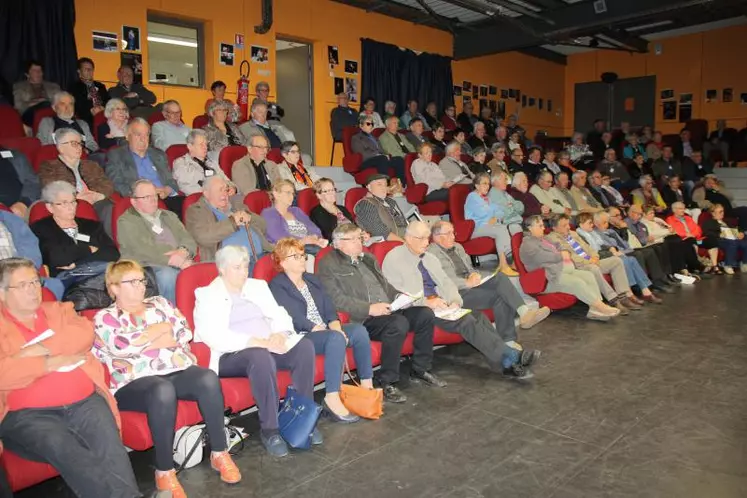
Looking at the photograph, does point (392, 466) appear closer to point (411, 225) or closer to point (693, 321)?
point (411, 225)

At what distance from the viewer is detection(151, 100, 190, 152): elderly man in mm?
5695

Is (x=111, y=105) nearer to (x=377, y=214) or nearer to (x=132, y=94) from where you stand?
(x=132, y=94)

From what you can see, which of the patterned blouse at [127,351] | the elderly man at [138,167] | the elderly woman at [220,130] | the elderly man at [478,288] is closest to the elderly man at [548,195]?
the elderly man at [478,288]

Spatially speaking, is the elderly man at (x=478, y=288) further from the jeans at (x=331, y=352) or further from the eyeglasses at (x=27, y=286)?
the eyeglasses at (x=27, y=286)

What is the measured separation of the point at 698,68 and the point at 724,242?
22.1 ft

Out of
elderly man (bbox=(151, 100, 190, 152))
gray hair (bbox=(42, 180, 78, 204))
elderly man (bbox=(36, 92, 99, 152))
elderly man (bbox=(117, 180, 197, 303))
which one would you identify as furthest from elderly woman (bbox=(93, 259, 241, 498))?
elderly man (bbox=(151, 100, 190, 152))

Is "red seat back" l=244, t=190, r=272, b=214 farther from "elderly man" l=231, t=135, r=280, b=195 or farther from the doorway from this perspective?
the doorway

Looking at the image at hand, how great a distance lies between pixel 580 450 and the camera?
2688 mm

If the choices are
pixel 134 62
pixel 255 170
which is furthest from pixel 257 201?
pixel 134 62

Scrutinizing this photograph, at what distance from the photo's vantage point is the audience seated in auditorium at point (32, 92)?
5670mm

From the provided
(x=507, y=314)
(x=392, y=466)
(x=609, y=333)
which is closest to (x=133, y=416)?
(x=392, y=466)

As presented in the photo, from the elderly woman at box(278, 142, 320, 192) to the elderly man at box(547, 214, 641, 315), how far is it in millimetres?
2331

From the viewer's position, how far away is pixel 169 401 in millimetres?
2396

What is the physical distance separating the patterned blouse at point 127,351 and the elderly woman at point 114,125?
3.23m
